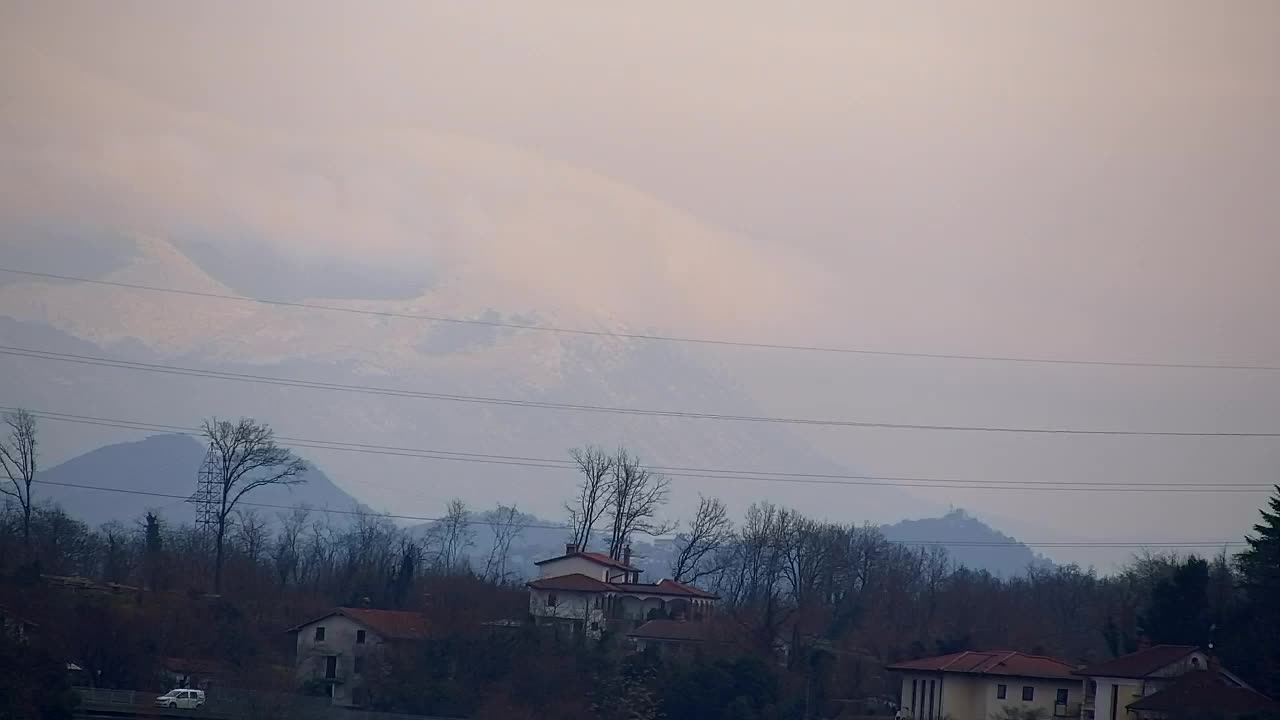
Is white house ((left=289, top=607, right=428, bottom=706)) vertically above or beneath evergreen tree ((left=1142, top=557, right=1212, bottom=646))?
beneath

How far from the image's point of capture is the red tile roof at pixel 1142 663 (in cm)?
6569

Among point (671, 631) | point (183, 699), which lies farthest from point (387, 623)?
point (183, 699)

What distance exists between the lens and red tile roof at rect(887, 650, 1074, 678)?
236 ft

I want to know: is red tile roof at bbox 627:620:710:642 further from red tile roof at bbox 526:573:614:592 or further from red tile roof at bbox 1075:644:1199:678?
red tile roof at bbox 1075:644:1199:678

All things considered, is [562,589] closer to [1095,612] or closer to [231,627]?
[231,627]

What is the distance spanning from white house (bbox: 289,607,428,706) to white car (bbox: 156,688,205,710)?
1331cm

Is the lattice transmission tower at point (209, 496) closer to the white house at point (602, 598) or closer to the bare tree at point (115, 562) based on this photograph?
the bare tree at point (115, 562)

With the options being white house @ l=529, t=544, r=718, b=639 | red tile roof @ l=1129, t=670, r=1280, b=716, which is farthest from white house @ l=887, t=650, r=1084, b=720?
white house @ l=529, t=544, r=718, b=639

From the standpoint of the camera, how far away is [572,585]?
94.2 metres

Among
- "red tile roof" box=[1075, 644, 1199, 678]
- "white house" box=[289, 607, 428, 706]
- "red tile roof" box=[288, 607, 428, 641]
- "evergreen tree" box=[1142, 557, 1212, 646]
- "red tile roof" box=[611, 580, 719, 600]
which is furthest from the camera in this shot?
"red tile roof" box=[611, 580, 719, 600]

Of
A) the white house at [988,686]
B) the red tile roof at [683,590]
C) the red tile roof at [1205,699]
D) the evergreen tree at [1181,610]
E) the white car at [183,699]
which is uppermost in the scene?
the evergreen tree at [1181,610]

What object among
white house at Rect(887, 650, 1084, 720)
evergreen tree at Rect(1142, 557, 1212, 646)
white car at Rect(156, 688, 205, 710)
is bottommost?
white car at Rect(156, 688, 205, 710)

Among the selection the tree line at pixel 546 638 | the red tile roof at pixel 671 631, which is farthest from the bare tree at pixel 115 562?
the red tile roof at pixel 671 631

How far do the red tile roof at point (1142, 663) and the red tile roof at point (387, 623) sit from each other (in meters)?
36.3
